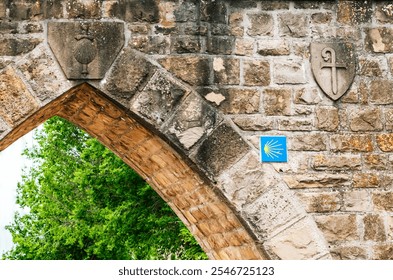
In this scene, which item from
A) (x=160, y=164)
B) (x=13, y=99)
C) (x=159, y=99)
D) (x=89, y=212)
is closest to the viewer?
(x=13, y=99)

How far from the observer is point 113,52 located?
14.8 ft

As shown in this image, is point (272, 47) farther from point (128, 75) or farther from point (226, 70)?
point (128, 75)

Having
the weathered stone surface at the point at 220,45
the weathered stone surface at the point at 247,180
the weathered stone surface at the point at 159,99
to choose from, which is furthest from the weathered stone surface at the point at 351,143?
the weathered stone surface at the point at 159,99

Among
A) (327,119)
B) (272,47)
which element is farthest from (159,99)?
(327,119)

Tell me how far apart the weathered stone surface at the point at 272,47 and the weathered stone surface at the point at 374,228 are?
1.30m

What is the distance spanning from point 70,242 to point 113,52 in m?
7.75

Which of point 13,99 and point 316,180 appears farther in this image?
point 316,180

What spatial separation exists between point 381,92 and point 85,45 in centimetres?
213

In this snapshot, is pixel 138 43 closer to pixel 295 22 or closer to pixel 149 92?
pixel 149 92

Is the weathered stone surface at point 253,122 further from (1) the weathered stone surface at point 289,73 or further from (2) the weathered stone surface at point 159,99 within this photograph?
(2) the weathered stone surface at point 159,99

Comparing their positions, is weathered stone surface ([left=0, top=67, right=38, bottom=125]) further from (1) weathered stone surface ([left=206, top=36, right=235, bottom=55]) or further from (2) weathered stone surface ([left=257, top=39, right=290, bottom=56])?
(2) weathered stone surface ([left=257, top=39, right=290, bottom=56])

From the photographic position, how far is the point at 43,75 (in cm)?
445

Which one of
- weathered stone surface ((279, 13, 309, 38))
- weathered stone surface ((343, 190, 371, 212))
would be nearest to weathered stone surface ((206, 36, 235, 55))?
weathered stone surface ((279, 13, 309, 38))
